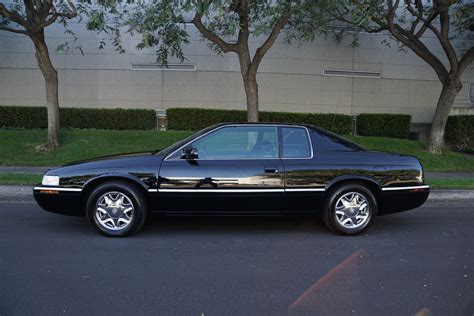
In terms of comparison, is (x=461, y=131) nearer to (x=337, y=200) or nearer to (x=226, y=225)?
(x=337, y=200)

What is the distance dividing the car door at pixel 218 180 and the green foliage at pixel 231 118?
1007cm

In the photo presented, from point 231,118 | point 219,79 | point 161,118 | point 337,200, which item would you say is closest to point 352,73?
point 219,79

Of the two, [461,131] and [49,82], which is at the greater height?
[49,82]

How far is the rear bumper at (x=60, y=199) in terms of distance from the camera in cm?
518

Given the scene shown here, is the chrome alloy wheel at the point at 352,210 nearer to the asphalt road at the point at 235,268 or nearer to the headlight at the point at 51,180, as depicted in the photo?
the asphalt road at the point at 235,268

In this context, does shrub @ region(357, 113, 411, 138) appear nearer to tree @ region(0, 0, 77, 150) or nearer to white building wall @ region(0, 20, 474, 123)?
white building wall @ region(0, 20, 474, 123)

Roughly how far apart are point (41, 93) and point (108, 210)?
43.7 ft

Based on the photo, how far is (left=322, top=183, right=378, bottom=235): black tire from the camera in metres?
5.36

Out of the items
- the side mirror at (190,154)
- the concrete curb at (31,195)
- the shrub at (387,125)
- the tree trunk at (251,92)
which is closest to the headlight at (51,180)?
the side mirror at (190,154)

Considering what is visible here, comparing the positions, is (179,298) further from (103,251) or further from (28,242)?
(28,242)

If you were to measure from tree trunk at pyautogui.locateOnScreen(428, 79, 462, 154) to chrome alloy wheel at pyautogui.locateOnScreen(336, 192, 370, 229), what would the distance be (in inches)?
353

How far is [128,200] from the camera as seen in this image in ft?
17.0

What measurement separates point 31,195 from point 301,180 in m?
5.32

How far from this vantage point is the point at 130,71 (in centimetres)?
1650
